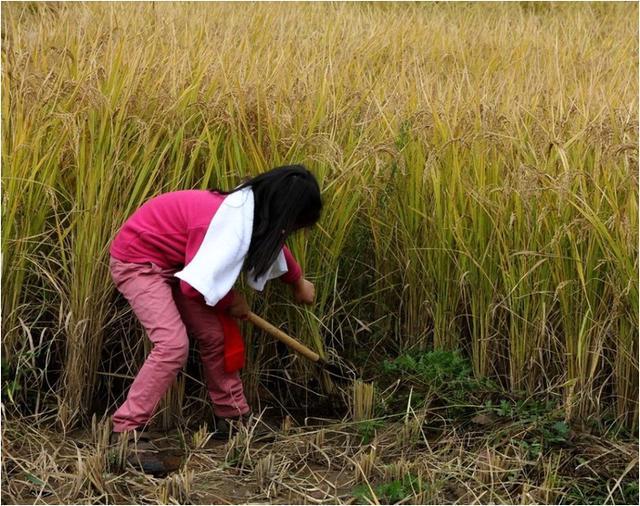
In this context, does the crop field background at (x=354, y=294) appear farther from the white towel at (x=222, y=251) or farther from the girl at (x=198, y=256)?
the white towel at (x=222, y=251)

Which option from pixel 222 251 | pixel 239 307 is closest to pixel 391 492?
pixel 239 307

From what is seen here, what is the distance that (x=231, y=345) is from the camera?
2773mm

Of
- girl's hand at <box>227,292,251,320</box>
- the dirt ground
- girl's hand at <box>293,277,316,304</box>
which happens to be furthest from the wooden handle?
the dirt ground

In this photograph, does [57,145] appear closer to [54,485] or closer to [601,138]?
[54,485]

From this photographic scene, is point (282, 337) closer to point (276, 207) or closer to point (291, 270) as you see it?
point (291, 270)

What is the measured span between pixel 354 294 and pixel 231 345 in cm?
54

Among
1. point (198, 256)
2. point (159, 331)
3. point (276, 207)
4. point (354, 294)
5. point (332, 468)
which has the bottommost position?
point (332, 468)

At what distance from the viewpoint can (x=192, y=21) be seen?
481 centimetres

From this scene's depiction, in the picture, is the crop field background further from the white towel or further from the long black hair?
the white towel

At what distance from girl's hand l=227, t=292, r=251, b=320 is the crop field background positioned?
180 millimetres

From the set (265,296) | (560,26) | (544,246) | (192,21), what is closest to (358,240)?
(265,296)

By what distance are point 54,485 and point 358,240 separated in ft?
3.90

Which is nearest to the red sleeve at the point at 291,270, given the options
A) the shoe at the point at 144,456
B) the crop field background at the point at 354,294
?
the crop field background at the point at 354,294

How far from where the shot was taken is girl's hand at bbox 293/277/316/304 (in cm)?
283
